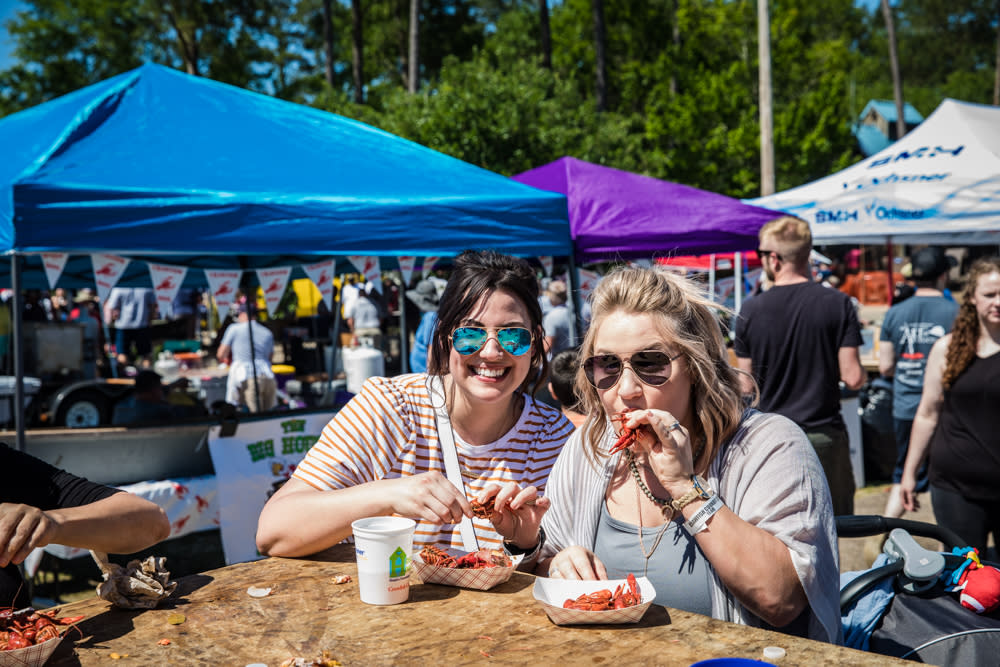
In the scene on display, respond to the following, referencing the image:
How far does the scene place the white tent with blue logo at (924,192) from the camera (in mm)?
8055

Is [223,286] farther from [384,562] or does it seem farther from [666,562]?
[666,562]

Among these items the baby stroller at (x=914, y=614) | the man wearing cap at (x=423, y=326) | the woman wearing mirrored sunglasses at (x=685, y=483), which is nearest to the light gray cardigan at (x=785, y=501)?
the woman wearing mirrored sunglasses at (x=685, y=483)

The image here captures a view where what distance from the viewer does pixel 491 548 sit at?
8.20 feet

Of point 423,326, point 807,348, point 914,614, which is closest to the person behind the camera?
point 914,614

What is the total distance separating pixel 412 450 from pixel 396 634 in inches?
36.1

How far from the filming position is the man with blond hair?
4.91 m

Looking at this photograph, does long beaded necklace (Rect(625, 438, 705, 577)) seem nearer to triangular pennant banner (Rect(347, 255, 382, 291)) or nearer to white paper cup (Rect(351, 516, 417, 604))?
white paper cup (Rect(351, 516, 417, 604))

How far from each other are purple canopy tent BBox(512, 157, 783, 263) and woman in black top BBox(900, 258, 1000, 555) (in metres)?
3.65

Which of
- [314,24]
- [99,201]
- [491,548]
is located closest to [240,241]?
[99,201]

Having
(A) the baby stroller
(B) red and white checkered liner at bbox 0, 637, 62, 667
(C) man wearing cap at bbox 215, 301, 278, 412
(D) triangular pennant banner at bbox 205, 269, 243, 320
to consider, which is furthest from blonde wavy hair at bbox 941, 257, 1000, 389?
(C) man wearing cap at bbox 215, 301, 278, 412

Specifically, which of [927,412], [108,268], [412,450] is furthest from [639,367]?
[108,268]

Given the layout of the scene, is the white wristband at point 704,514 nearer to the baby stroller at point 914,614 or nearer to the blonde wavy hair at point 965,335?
the baby stroller at point 914,614

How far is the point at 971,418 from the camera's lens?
157 inches

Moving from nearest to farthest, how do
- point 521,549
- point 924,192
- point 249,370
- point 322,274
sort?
point 521,549, point 322,274, point 924,192, point 249,370
